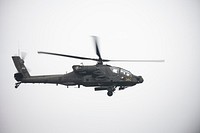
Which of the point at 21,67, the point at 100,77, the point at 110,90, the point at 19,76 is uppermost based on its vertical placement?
the point at 21,67

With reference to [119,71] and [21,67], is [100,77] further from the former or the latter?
[21,67]

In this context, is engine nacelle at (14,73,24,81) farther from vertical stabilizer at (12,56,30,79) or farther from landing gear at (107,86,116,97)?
landing gear at (107,86,116,97)

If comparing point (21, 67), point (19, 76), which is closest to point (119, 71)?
point (19, 76)

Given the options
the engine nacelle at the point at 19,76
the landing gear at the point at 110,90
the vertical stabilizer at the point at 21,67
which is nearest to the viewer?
the landing gear at the point at 110,90

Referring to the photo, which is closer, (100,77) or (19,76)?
(100,77)

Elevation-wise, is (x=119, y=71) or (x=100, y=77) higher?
(x=119, y=71)

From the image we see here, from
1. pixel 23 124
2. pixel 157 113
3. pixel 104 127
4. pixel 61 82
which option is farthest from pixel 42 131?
pixel 61 82

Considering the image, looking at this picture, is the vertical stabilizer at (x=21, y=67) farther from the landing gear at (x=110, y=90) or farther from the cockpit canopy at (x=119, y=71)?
the cockpit canopy at (x=119, y=71)

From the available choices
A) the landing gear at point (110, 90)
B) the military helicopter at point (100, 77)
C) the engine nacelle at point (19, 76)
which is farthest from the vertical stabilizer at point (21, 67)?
the landing gear at point (110, 90)

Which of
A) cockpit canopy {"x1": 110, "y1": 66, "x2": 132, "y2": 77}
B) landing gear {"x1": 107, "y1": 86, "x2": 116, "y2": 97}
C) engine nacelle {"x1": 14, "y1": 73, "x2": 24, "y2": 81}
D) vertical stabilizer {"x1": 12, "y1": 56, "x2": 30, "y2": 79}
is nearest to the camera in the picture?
landing gear {"x1": 107, "y1": 86, "x2": 116, "y2": 97}

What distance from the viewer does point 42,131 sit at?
89.4 meters

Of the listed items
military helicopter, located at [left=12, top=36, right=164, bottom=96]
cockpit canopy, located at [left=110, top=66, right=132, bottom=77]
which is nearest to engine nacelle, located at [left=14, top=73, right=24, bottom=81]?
military helicopter, located at [left=12, top=36, right=164, bottom=96]

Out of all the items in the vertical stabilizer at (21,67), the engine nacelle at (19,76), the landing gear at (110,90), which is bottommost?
the landing gear at (110,90)

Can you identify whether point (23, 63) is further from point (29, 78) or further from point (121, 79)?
point (121, 79)
